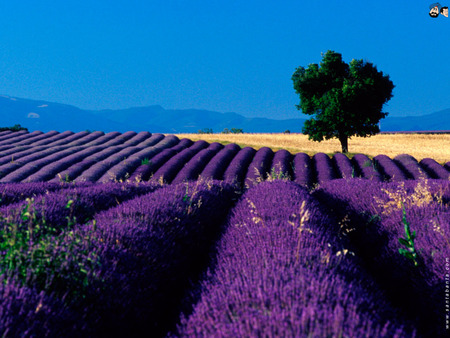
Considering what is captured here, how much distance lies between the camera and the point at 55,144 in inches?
1000

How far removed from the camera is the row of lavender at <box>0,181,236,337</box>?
2.68m

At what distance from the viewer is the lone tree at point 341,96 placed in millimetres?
28656

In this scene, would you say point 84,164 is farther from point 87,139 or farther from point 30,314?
point 30,314

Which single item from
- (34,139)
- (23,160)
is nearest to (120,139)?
(34,139)

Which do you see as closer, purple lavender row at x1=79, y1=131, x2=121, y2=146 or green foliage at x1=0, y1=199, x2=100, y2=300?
green foliage at x1=0, y1=199, x2=100, y2=300

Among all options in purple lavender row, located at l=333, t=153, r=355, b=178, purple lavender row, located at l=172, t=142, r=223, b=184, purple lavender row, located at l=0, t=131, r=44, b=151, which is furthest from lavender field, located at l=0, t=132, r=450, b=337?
purple lavender row, located at l=0, t=131, r=44, b=151

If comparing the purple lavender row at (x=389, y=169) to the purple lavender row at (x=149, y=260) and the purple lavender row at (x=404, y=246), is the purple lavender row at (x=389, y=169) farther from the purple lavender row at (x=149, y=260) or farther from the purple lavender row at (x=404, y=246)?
the purple lavender row at (x=149, y=260)

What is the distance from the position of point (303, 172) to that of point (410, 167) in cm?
603

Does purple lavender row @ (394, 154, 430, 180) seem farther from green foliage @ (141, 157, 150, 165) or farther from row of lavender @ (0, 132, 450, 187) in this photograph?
green foliage @ (141, 157, 150, 165)

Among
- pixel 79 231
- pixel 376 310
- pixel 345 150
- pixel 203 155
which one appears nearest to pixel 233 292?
pixel 376 310

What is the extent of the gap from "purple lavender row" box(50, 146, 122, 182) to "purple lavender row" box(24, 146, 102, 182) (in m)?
0.35

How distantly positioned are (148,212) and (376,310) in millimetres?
3107

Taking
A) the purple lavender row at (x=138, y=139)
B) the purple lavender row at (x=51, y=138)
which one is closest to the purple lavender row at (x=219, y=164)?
the purple lavender row at (x=138, y=139)

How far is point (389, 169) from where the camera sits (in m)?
19.5
